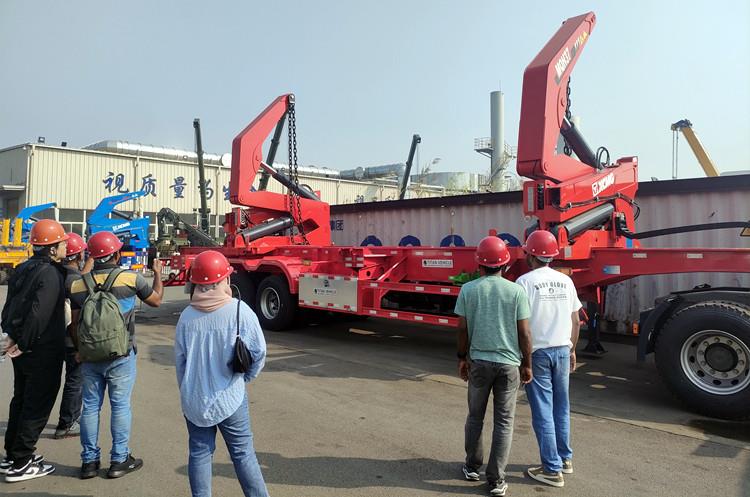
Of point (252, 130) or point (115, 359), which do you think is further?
point (252, 130)

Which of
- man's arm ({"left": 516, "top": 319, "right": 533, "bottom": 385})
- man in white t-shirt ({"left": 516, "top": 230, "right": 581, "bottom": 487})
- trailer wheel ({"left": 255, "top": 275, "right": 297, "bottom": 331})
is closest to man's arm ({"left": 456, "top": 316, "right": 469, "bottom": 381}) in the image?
man's arm ({"left": 516, "top": 319, "right": 533, "bottom": 385})

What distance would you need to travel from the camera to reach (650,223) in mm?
8961

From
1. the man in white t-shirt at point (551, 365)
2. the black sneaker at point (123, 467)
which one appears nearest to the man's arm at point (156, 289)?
the black sneaker at point (123, 467)

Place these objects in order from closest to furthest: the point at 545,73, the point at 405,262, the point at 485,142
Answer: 1. the point at 545,73
2. the point at 405,262
3. the point at 485,142

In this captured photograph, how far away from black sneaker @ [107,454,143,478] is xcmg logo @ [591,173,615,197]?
19.6 ft

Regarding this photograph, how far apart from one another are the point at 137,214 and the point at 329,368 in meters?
22.7

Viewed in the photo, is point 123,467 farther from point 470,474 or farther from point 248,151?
point 248,151

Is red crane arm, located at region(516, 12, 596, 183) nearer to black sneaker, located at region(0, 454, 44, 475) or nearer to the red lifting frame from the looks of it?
the red lifting frame

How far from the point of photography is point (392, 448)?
422 cm

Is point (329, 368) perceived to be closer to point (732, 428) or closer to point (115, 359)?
point (115, 359)

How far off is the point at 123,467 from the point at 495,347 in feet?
9.01

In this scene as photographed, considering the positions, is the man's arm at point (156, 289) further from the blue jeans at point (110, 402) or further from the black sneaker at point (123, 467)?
the black sneaker at point (123, 467)

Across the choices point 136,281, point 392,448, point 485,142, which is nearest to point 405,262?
point 392,448

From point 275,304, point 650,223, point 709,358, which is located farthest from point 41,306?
point 650,223
